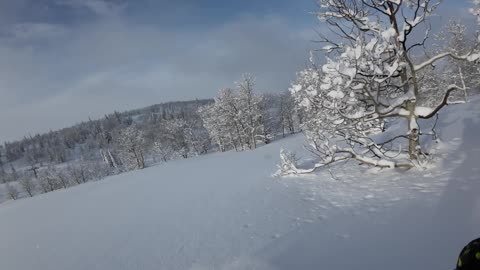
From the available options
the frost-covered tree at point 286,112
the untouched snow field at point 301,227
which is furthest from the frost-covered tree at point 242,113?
the untouched snow field at point 301,227

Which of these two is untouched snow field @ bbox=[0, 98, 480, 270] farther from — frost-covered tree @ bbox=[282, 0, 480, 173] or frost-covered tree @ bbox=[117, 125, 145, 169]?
frost-covered tree @ bbox=[117, 125, 145, 169]

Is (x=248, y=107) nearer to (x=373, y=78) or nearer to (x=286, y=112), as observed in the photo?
(x=286, y=112)

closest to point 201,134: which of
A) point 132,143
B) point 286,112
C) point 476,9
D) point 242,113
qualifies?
point 132,143

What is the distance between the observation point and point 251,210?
8.68 m

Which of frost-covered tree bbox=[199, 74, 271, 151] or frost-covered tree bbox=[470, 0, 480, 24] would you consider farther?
frost-covered tree bbox=[199, 74, 271, 151]

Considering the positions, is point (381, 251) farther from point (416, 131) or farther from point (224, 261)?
point (416, 131)

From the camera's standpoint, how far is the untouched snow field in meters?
5.02

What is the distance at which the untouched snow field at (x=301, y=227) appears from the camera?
5023mm

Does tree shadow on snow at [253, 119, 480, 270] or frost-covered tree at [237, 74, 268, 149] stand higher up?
frost-covered tree at [237, 74, 268, 149]

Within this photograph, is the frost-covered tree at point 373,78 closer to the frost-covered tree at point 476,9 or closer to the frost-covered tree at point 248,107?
the frost-covered tree at point 476,9

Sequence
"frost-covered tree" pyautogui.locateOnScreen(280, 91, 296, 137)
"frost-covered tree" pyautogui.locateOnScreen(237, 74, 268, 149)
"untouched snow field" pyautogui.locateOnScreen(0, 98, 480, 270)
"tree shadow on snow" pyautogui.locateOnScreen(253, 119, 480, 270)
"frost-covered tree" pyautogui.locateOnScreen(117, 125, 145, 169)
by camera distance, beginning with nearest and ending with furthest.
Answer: "tree shadow on snow" pyautogui.locateOnScreen(253, 119, 480, 270) < "untouched snow field" pyautogui.locateOnScreen(0, 98, 480, 270) < "frost-covered tree" pyautogui.locateOnScreen(237, 74, 268, 149) < "frost-covered tree" pyautogui.locateOnScreen(117, 125, 145, 169) < "frost-covered tree" pyautogui.locateOnScreen(280, 91, 296, 137)

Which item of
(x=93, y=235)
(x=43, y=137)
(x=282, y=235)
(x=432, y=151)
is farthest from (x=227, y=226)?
(x=43, y=137)

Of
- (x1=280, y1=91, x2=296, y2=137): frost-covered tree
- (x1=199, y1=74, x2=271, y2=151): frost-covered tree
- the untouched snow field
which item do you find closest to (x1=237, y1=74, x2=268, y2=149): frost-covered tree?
(x1=199, y1=74, x2=271, y2=151): frost-covered tree

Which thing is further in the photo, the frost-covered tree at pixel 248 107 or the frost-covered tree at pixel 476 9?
the frost-covered tree at pixel 248 107
